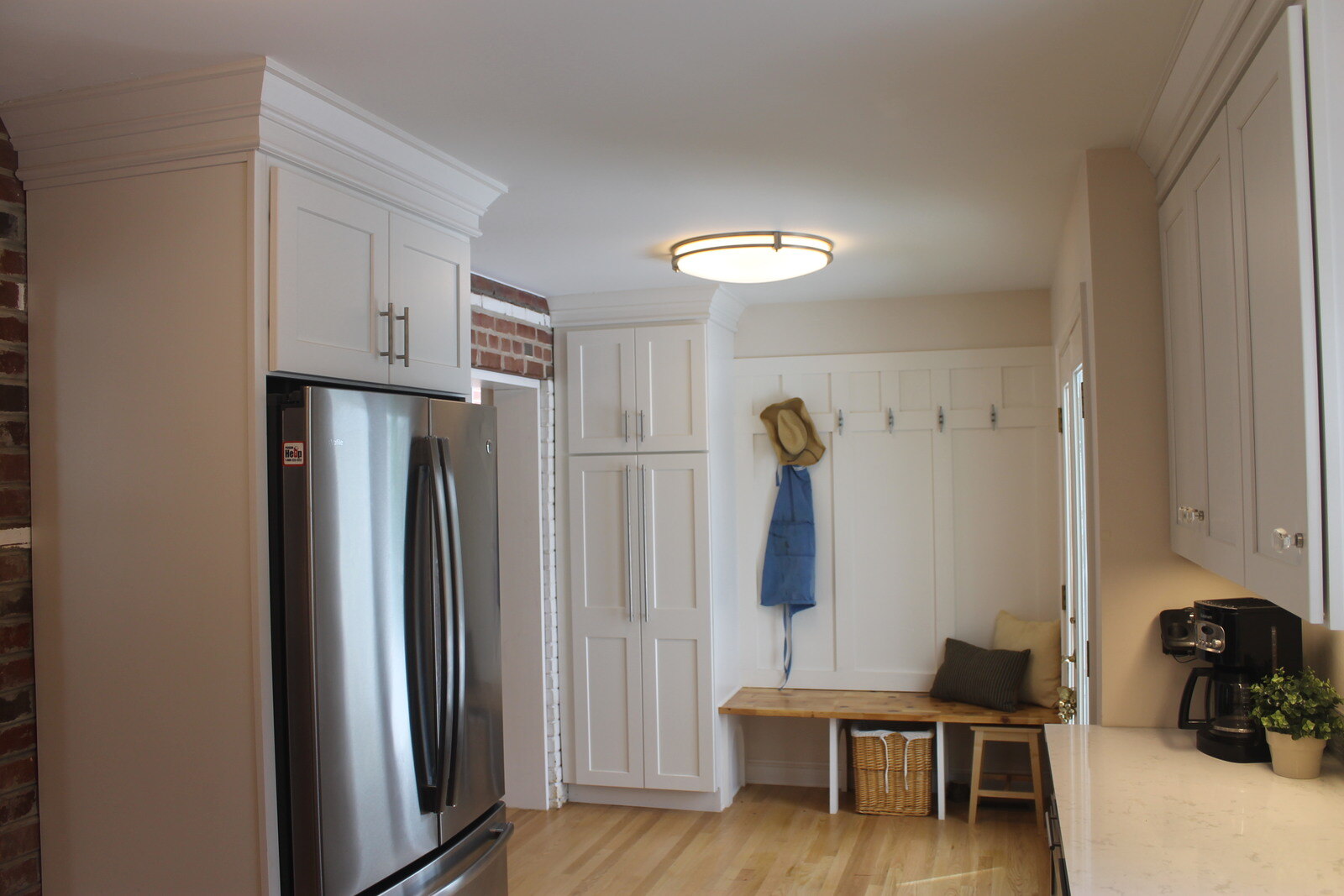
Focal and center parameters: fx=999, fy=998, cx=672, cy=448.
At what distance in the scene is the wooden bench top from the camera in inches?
174

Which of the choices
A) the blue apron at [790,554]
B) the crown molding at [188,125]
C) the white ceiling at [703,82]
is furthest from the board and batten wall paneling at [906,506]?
the crown molding at [188,125]

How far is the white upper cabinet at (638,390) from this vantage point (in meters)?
4.67

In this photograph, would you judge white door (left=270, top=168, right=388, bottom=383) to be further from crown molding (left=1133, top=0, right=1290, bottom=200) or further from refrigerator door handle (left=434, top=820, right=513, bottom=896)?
crown molding (left=1133, top=0, right=1290, bottom=200)

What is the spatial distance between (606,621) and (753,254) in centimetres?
202

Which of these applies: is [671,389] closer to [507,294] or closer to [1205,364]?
[507,294]

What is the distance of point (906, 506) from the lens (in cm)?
495

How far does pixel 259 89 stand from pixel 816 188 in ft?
5.13

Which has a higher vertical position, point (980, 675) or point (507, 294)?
point (507, 294)


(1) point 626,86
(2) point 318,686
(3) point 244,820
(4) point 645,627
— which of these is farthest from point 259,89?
(4) point 645,627

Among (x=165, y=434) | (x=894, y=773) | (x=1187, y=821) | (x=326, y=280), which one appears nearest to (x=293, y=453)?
(x=165, y=434)

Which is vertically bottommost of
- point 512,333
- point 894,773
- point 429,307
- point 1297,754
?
point 894,773

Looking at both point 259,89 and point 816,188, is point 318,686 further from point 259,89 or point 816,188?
point 816,188

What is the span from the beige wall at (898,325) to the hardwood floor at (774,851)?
7.27 ft

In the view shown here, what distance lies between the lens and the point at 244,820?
2.00 meters
